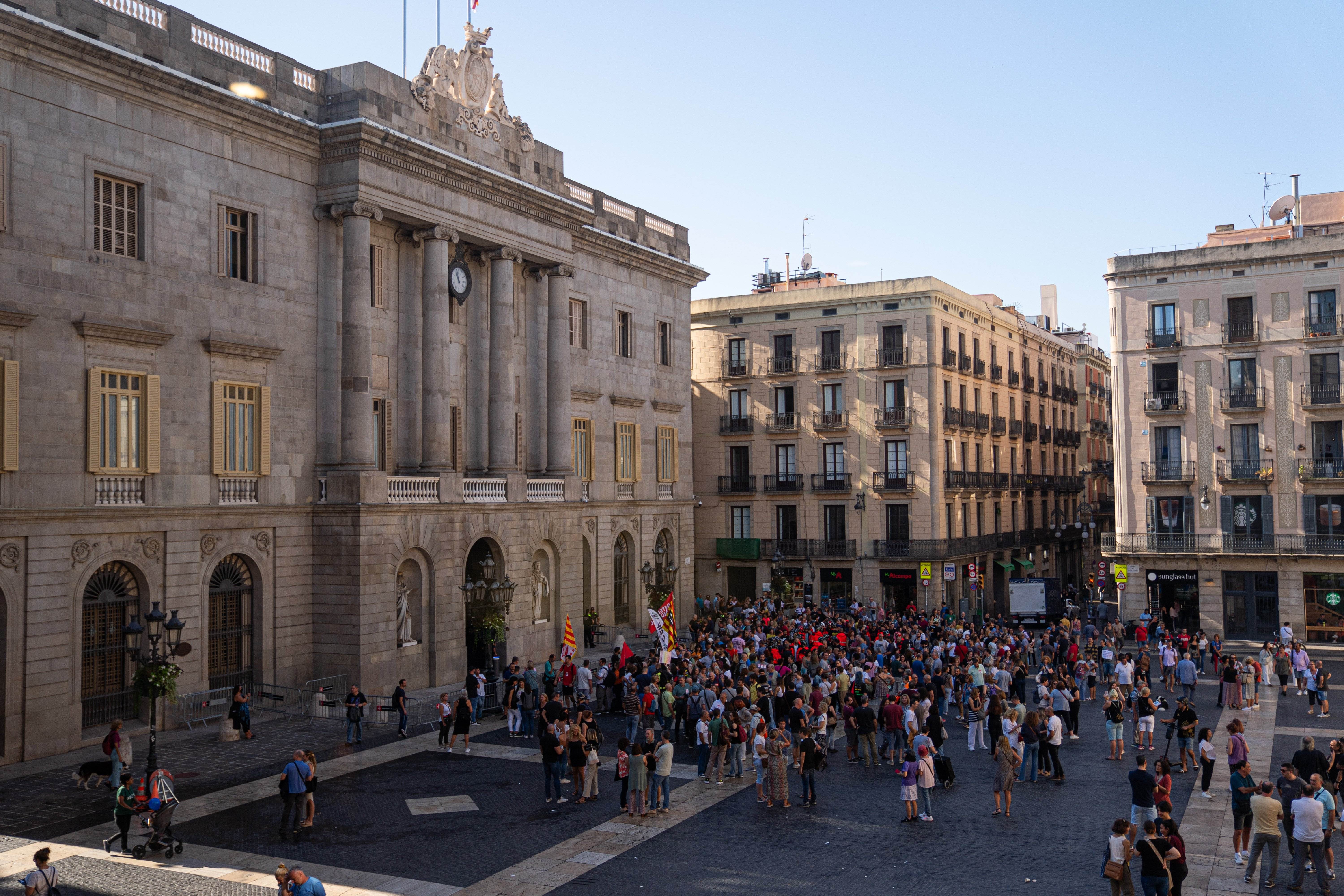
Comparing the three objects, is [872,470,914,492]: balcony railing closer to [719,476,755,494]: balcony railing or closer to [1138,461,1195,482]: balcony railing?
[719,476,755,494]: balcony railing

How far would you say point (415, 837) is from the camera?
18.7 meters

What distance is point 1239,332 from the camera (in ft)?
150

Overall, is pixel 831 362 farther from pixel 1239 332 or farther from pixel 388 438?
pixel 388 438

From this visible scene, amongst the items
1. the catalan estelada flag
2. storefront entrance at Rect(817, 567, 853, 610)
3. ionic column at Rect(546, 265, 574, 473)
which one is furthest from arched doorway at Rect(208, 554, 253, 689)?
storefront entrance at Rect(817, 567, 853, 610)

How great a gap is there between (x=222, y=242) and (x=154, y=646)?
12.6 m

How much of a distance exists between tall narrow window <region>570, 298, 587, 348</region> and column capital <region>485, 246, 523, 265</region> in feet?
19.9

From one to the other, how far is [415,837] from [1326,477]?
3926cm

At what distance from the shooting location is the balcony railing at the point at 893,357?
175 feet

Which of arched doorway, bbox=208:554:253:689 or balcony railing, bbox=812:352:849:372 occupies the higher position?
balcony railing, bbox=812:352:849:372

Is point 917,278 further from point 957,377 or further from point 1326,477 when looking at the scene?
point 1326,477

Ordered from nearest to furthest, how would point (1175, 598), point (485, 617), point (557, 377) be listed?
1. point (485, 617)
2. point (557, 377)
3. point (1175, 598)

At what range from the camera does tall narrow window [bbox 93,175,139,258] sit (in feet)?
83.8

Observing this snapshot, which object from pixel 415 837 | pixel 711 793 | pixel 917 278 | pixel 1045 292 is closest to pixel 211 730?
pixel 415 837

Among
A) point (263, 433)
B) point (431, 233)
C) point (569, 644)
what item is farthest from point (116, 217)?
point (569, 644)
